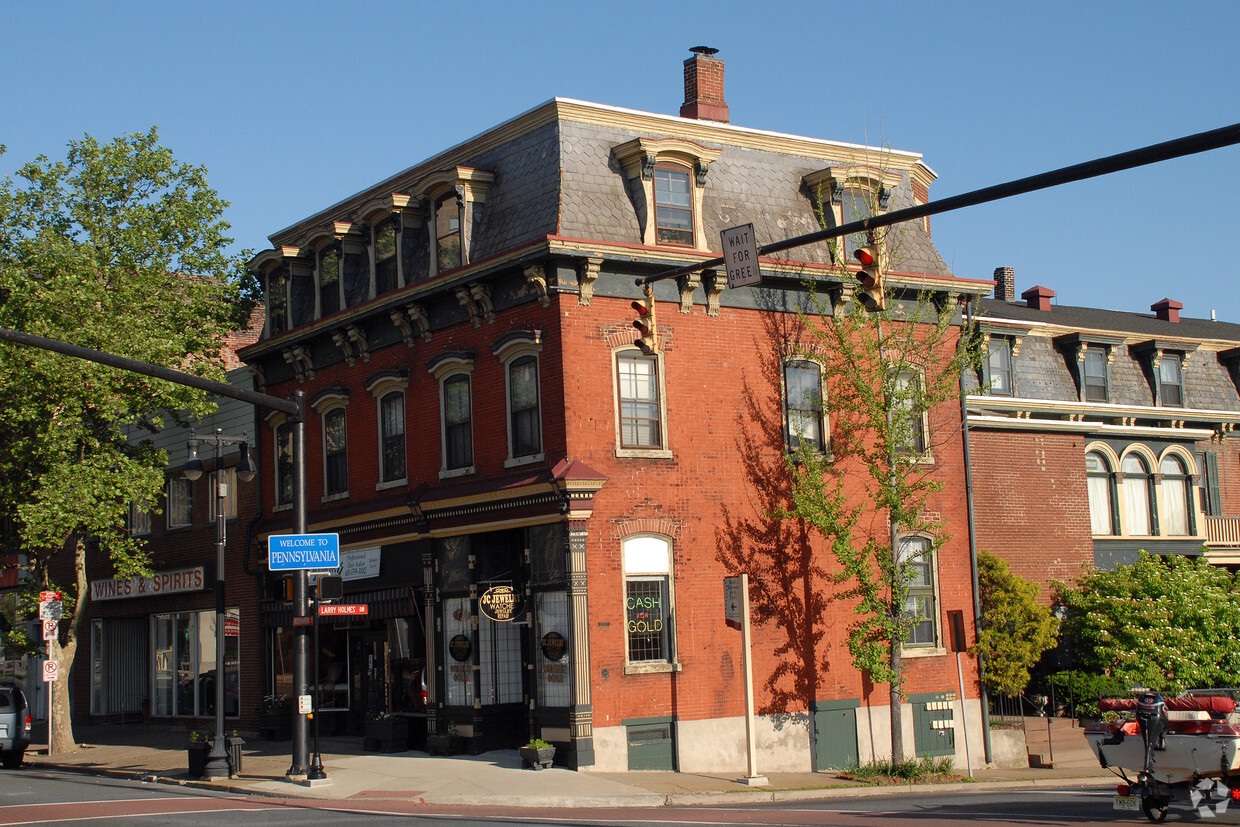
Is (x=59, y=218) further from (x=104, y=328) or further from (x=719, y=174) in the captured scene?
(x=719, y=174)

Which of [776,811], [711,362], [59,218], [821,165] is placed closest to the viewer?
[776,811]

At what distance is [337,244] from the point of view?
28.5 meters

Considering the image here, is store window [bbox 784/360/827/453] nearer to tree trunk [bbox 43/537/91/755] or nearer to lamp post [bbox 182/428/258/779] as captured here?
A: lamp post [bbox 182/428/258/779]

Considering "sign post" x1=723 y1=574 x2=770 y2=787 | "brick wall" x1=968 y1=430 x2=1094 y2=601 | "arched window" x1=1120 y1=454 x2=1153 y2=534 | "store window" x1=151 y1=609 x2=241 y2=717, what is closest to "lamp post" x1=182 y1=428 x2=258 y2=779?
"store window" x1=151 y1=609 x2=241 y2=717

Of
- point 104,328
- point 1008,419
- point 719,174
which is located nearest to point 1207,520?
point 1008,419

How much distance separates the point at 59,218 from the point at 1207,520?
3205 cm

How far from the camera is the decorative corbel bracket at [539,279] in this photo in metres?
22.8

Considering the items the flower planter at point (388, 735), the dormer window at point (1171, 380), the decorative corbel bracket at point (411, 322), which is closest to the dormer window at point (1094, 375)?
the dormer window at point (1171, 380)

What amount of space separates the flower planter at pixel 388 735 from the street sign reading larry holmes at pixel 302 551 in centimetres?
593

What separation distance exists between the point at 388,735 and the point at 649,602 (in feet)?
21.3

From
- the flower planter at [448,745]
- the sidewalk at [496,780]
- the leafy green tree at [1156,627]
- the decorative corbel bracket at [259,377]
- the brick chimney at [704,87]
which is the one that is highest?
the brick chimney at [704,87]

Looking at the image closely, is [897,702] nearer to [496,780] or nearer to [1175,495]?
[496,780]

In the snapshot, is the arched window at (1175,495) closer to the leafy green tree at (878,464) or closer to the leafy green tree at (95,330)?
Answer: the leafy green tree at (878,464)

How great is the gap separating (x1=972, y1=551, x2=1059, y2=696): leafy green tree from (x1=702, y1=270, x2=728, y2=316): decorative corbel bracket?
28.2 ft
